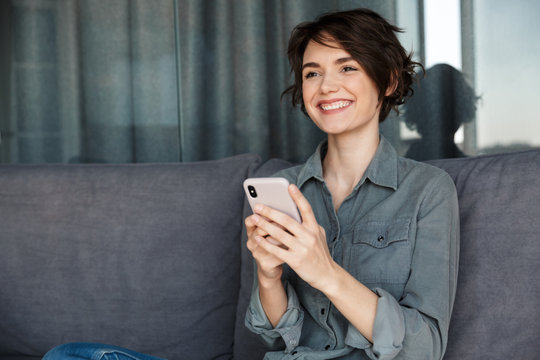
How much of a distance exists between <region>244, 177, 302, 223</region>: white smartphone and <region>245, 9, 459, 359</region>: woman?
0.02 m

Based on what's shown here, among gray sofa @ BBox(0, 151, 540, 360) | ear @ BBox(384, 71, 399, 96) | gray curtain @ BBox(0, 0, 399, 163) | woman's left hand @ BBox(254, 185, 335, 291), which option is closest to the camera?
woman's left hand @ BBox(254, 185, 335, 291)

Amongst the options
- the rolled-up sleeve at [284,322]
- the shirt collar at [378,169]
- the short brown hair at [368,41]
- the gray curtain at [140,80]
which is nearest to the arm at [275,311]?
the rolled-up sleeve at [284,322]

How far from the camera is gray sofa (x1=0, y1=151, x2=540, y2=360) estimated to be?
4.90 ft

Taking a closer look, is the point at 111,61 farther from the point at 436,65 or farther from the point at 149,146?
the point at 436,65

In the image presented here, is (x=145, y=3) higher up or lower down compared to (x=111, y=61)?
higher up

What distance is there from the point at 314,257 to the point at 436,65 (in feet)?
3.53

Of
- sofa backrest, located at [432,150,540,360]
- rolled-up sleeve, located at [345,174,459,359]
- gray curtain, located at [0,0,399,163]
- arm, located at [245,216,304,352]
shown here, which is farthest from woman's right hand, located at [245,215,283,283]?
gray curtain, located at [0,0,399,163]

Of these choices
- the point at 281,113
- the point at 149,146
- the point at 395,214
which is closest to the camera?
the point at 395,214

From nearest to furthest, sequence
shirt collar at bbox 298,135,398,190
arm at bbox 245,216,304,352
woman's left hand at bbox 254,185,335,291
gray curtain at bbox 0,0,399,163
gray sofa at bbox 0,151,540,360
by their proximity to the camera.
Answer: woman's left hand at bbox 254,185,335,291 → arm at bbox 245,216,304,352 → shirt collar at bbox 298,135,398,190 → gray sofa at bbox 0,151,540,360 → gray curtain at bbox 0,0,399,163

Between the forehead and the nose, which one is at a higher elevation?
the forehead

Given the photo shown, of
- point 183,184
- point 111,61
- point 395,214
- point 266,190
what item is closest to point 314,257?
point 266,190

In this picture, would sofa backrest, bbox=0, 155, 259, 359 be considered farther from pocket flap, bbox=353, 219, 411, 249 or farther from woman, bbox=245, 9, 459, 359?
pocket flap, bbox=353, 219, 411, 249

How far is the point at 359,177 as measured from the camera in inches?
47.3

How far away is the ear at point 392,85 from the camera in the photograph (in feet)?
4.08
